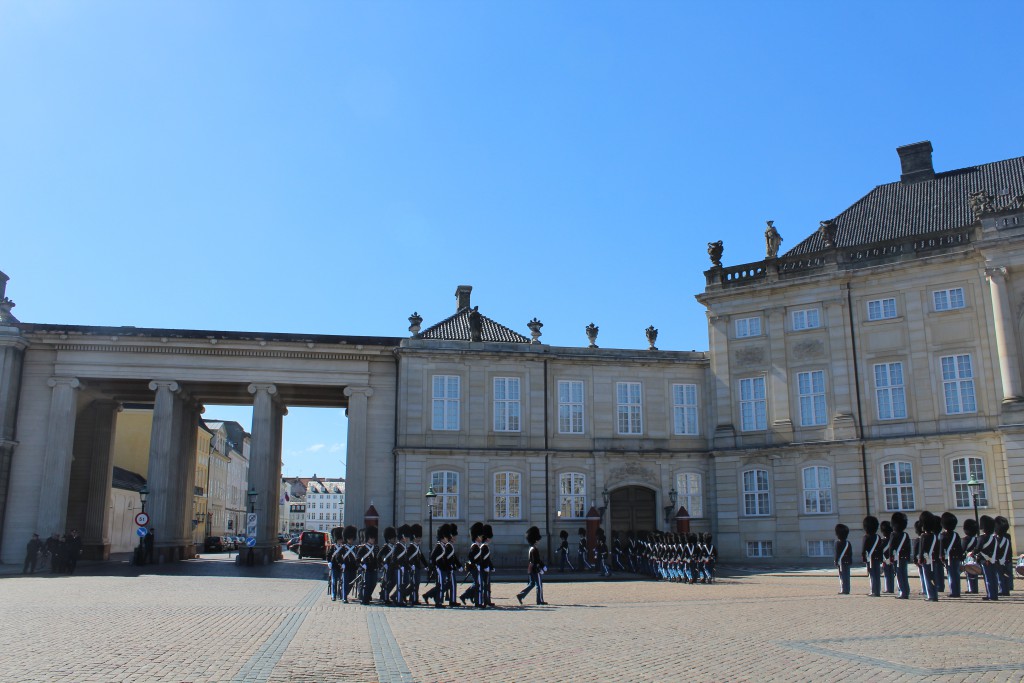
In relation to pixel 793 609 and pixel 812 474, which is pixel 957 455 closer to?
pixel 812 474

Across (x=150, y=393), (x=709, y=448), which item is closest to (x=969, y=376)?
(x=709, y=448)

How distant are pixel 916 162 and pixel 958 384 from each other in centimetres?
1308

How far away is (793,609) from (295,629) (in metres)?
10.2

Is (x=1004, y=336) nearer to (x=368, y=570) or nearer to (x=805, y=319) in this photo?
(x=805, y=319)

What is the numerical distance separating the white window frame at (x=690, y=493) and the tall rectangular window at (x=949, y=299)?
41.3ft

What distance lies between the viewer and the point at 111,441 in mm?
43625

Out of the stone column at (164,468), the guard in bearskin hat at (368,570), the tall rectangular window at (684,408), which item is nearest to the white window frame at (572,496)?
the tall rectangular window at (684,408)

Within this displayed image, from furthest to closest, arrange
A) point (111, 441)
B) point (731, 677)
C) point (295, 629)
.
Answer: point (111, 441) → point (295, 629) → point (731, 677)

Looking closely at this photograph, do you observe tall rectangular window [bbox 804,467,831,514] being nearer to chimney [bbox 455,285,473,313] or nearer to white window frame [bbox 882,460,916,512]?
white window frame [bbox 882,460,916,512]

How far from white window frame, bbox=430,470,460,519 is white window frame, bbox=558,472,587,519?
471 cm

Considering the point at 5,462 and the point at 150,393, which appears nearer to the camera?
the point at 5,462

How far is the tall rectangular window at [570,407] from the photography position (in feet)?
135

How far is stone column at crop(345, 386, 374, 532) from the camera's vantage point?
37875mm

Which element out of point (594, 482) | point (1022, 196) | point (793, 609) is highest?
point (1022, 196)
